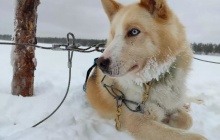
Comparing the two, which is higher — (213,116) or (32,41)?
(32,41)

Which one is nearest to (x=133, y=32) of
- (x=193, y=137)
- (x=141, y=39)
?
(x=141, y=39)

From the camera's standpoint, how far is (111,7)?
11.9 ft

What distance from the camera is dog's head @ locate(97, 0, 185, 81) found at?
289 centimetres

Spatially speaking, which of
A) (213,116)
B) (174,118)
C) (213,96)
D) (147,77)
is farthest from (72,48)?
(213,96)

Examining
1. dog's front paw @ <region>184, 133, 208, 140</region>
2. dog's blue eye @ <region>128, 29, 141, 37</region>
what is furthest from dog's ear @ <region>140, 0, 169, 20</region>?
dog's front paw @ <region>184, 133, 208, 140</region>

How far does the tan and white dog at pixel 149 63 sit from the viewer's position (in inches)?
117

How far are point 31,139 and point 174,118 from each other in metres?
1.75

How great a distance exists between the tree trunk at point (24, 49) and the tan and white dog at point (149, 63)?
1.78m

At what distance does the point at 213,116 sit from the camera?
494 cm

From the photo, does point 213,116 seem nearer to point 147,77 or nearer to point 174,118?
point 174,118

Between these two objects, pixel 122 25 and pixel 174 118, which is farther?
pixel 174 118

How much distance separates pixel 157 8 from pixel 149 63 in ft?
2.03

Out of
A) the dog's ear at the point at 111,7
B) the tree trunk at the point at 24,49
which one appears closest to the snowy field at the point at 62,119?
the tree trunk at the point at 24,49

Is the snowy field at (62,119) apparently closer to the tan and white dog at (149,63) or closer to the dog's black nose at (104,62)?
the tan and white dog at (149,63)
